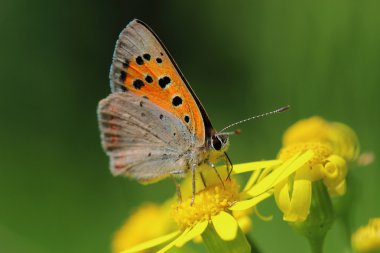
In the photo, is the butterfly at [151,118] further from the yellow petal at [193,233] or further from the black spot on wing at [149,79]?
the yellow petal at [193,233]

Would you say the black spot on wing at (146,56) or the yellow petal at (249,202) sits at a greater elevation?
the black spot on wing at (146,56)

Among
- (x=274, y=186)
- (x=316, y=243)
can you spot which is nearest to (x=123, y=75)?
(x=274, y=186)

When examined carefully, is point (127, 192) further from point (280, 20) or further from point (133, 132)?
point (133, 132)

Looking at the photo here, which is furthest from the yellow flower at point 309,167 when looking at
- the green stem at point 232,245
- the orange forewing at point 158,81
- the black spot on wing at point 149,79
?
the black spot on wing at point 149,79

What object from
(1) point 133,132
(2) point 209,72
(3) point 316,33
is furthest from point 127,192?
(1) point 133,132

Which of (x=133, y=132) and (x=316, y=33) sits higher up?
(x=133, y=132)

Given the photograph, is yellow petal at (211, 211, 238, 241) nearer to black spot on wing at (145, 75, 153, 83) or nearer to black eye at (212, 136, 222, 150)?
black eye at (212, 136, 222, 150)

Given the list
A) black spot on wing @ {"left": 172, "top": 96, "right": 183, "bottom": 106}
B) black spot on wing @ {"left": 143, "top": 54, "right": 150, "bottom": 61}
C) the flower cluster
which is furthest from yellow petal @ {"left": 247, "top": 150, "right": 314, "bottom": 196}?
black spot on wing @ {"left": 143, "top": 54, "right": 150, "bottom": 61}
